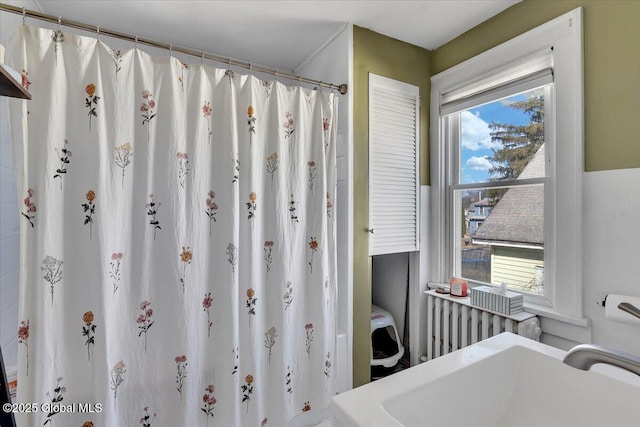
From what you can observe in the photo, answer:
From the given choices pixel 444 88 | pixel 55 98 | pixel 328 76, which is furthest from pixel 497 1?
pixel 55 98

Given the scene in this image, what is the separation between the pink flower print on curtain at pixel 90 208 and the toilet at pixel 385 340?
167cm

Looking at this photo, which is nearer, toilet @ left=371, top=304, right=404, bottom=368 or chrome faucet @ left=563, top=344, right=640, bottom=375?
chrome faucet @ left=563, top=344, right=640, bottom=375

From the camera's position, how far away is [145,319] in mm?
1307

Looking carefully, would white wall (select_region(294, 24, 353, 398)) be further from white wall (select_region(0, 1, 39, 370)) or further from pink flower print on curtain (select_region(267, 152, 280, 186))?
white wall (select_region(0, 1, 39, 370))

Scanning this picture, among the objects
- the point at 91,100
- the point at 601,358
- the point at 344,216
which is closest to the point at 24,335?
the point at 91,100

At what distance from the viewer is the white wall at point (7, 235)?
127 centimetres

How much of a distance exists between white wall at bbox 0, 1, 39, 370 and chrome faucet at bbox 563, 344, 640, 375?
196 cm

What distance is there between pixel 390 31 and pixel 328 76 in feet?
1.50

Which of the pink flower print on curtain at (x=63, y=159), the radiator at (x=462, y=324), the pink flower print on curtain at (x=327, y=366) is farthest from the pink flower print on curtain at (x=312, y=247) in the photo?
the pink flower print on curtain at (x=63, y=159)

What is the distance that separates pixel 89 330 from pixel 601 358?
62.9 inches

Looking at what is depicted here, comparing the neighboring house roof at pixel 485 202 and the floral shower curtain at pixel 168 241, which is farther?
the neighboring house roof at pixel 485 202

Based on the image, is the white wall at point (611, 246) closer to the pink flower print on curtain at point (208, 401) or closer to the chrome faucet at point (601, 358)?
the chrome faucet at point (601, 358)

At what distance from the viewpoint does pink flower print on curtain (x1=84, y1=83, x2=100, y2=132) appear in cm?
121

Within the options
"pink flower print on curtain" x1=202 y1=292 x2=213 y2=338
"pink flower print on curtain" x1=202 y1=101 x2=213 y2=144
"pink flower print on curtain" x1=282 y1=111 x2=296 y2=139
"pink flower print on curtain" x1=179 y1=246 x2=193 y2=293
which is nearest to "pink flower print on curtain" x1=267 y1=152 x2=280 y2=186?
"pink flower print on curtain" x1=282 y1=111 x2=296 y2=139
